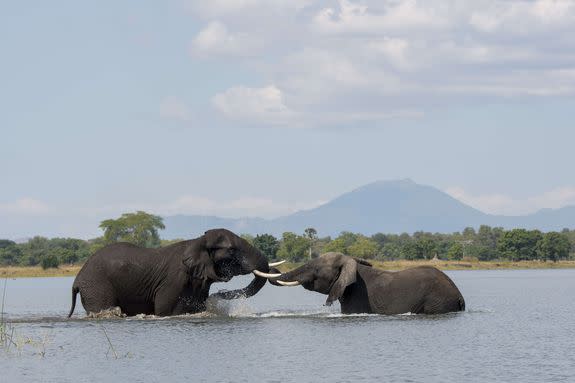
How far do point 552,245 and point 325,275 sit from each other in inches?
5334

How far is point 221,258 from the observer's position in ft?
105

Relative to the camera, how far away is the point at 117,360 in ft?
79.5

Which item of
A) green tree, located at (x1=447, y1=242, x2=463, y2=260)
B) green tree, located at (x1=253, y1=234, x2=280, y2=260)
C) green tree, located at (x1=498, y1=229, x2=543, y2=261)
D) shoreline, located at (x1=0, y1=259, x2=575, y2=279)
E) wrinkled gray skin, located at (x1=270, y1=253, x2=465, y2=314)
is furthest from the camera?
green tree, located at (x1=447, y1=242, x2=463, y2=260)

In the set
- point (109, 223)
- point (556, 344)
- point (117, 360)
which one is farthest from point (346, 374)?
point (109, 223)

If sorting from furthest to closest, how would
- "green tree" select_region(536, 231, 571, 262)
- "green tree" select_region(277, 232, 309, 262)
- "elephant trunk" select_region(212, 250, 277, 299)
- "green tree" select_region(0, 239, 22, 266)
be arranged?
"green tree" select_region(0, 239, 22, 266)
"green tree" select_region(536, 231, 571, 262)
"green tree" select_region(277, 232, 309, 262)
"elephant trunk" select_region(212, 250, 277, 299)

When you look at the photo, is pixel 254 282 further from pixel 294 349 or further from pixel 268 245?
pixel 268 245

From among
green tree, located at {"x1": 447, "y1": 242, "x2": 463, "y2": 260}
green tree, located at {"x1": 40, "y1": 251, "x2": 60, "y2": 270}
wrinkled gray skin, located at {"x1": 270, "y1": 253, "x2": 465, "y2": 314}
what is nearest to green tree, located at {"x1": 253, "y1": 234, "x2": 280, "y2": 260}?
green tree, located at {"x1": 447, "y1": 242, "x2": 463, "y2": 260}

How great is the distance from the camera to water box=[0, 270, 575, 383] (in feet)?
72.1

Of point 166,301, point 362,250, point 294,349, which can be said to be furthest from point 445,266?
point 294,349

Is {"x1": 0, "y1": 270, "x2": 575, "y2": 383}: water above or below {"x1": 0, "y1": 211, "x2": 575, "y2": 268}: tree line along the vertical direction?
below

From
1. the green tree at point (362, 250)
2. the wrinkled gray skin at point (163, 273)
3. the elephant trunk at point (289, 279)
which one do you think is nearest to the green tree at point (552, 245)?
the green tree at point (362, 250)

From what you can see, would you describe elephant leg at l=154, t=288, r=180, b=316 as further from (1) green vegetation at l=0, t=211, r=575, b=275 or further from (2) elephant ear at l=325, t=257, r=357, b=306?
(1) green vegetation at l=0, t=211, r=575, b=275

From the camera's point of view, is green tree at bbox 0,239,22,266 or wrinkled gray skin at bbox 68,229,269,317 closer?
wrinkled gray skin at bbox 68,229,269,317

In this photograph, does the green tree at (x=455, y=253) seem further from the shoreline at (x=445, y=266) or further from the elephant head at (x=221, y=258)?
the elephant head at (x=221, y=258)
